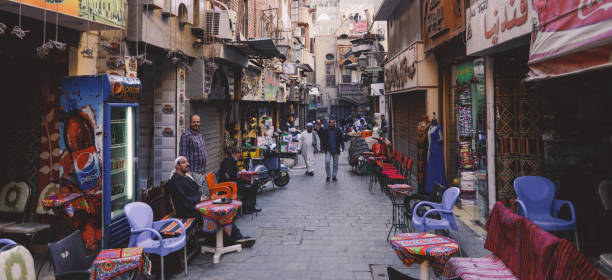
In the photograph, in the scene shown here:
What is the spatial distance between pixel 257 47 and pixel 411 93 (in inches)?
227

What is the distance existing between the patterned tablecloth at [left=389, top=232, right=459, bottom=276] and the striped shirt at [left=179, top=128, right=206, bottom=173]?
5.08 m

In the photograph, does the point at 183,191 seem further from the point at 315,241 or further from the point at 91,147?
the point at 315,241

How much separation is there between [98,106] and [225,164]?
335 centimetres

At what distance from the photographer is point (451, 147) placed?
999 cm

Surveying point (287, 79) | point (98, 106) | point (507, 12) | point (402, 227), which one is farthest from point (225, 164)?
point (287, 79)

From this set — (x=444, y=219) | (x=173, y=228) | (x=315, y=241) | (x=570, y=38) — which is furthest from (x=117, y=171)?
(x=570, y=38)

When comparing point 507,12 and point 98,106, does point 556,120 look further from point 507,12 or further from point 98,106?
point 98,106

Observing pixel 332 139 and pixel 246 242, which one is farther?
pixel 332 139

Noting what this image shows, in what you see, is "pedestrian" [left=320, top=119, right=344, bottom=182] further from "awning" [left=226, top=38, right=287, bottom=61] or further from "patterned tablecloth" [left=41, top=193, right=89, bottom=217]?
"patterned tablecloth" [left=41, top=193, right=89, bottom=217]

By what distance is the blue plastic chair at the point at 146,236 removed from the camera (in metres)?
5.38

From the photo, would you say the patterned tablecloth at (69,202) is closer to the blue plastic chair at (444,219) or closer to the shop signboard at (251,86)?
the blue plastic chair at (444,219)

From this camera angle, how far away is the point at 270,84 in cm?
1991

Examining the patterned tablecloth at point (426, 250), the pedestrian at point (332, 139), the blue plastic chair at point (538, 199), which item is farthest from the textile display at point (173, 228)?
the pedestrian at point (332, 139)

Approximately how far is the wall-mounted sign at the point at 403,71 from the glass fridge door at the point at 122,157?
7545 millimetres
